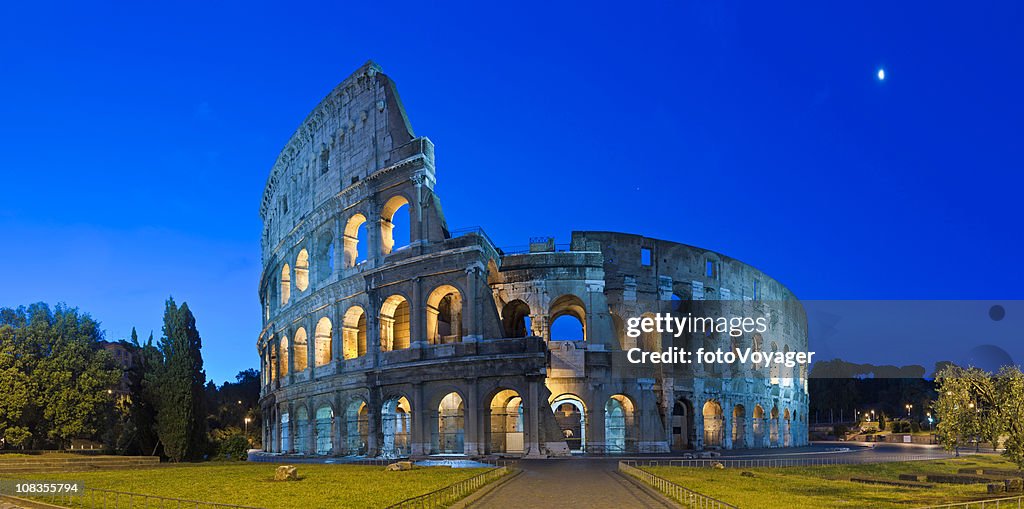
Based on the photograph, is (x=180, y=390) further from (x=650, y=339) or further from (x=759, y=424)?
(x=759, y=424)

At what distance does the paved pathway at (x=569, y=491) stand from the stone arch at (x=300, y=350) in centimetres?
2507

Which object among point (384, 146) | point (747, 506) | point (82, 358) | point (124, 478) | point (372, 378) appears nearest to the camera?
point (747, 506)

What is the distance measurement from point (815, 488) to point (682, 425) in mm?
26484

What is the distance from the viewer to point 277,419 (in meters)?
53.4

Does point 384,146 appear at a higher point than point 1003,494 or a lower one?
higher

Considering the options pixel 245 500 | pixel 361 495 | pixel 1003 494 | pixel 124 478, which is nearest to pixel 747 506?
pixel 1003 494

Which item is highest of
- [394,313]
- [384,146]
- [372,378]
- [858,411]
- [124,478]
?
[384,146]

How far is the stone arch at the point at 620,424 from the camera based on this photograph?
1743 inches

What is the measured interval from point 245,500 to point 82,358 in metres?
22.6

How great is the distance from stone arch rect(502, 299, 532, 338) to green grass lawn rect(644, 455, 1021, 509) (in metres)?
18.7

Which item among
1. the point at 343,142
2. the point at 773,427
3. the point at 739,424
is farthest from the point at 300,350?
the point at 773,427

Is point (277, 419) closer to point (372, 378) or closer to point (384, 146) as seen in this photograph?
point (372, 378)

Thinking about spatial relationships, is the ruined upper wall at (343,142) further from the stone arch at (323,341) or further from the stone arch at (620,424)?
the stone arch at (620,424)

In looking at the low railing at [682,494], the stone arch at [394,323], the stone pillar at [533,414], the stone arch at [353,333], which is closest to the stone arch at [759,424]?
the stone pillar at [533,414]
